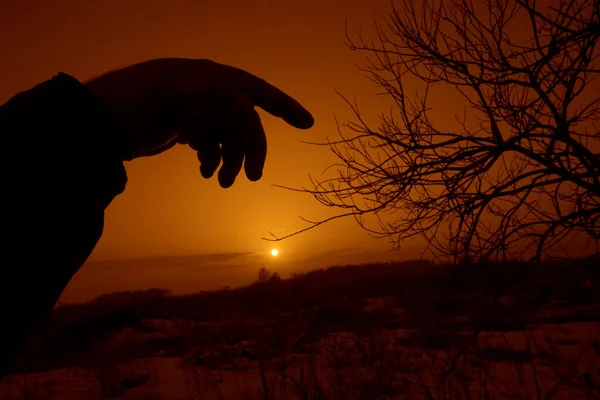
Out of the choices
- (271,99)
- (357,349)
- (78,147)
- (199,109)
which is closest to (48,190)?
(78,147)

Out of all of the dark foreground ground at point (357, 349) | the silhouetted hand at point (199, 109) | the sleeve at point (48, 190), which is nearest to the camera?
the sleeve at point (48, 190)

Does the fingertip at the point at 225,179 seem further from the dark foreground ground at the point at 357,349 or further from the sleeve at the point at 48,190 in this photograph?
the dark foreground ground at the point at 357,349

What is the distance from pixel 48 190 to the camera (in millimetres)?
483

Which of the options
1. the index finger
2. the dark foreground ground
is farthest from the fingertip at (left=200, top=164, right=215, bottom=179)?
the dark foreground ground

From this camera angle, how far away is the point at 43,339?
9.79 m

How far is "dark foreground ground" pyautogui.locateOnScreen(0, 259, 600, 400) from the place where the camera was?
4.00 meters

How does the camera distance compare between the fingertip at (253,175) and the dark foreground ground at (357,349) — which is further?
the dark foreground ground at (357,349)

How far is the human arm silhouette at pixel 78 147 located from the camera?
460 mm

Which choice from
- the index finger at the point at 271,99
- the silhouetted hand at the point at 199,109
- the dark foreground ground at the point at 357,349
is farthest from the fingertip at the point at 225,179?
the dark foreground ground at the point at 357,349

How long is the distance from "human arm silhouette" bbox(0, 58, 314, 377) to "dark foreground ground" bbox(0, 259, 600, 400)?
2.74m

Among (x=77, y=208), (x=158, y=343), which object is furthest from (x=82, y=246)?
(x=158, y=343)

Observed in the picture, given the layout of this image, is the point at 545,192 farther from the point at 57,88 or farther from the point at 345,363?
the point at 57,88

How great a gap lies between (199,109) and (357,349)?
5.97 metres

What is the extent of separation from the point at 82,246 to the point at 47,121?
0.49ft
